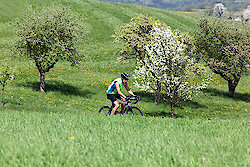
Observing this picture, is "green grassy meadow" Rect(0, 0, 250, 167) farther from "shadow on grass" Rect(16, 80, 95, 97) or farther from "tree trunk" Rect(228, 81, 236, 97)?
"tree trunk" Rect(228, 81, 236, 97)

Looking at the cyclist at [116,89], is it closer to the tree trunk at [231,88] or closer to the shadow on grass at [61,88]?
the shadow on grass at [61,88]

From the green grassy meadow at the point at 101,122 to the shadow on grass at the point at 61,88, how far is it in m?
0.10

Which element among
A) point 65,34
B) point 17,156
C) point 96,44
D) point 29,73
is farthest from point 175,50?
point 96,44

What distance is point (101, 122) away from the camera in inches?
303

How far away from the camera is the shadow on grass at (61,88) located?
2255 cm

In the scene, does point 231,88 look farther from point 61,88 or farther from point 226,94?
point 61,88

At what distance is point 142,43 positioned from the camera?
2273 cm

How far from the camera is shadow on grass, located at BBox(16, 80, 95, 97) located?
2255 cm

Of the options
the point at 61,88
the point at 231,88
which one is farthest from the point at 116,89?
the point at 231,88

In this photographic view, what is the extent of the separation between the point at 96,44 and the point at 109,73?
15.0m

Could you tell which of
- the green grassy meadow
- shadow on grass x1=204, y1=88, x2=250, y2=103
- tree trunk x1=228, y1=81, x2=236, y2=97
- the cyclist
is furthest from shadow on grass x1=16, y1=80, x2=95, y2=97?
tree trunk x1=228, y1=81, x2=236, y2=97

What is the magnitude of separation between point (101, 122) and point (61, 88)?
17007 mm

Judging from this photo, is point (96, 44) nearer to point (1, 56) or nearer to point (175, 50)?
point (1, 56)

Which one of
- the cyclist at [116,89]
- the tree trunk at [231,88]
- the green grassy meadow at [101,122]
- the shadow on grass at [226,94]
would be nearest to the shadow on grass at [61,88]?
the green grassy meadow at [101,122]
